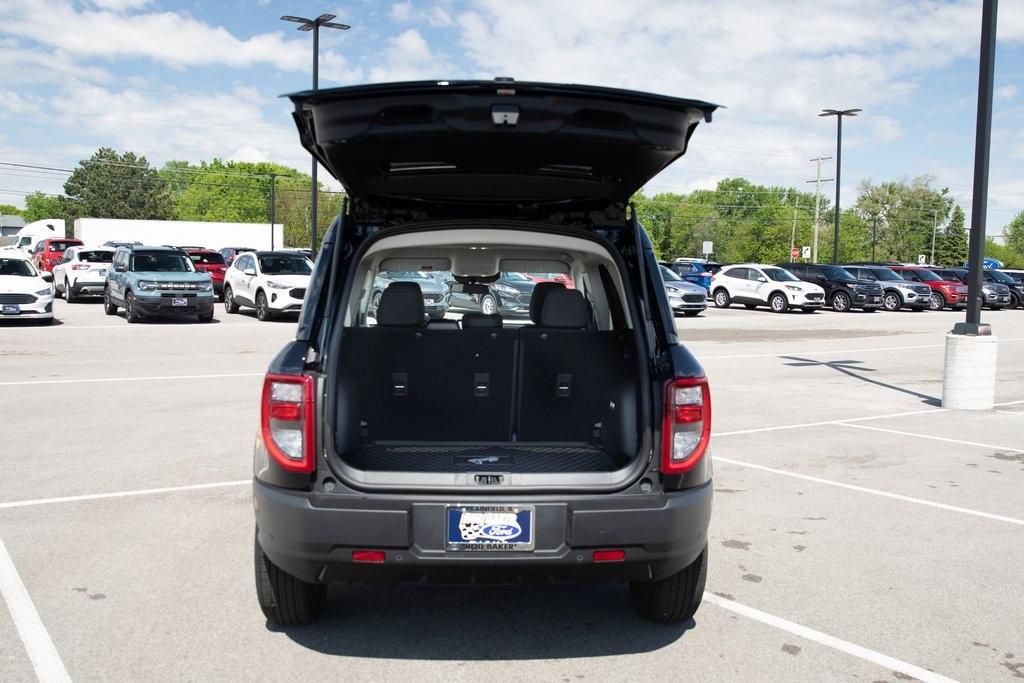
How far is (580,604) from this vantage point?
459cm

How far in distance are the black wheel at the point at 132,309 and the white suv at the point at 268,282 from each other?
288 centimetres

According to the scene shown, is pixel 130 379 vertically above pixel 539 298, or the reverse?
pixel 539 298

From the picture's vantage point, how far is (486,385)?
4918 mm

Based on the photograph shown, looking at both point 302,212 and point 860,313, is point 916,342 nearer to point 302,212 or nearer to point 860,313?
point 860,313

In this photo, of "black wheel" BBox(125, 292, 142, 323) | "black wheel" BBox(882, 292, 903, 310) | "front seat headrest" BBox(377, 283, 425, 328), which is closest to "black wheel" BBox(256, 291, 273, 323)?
"black wheel" BBox(125, 292, 142, 323)

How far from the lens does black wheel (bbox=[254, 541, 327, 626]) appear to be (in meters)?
4.03

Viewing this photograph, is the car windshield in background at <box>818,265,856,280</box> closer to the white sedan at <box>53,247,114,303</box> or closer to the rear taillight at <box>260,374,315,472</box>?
the white sedan at <box>53,247,114,303</box>

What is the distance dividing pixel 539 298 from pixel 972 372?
8.13 m

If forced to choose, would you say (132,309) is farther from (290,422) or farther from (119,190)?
(119,190)

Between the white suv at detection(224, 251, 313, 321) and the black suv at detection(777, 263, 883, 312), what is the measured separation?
19210 mm

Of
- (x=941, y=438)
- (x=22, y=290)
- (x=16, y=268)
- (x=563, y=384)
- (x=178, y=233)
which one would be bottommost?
(x=941, y=438)

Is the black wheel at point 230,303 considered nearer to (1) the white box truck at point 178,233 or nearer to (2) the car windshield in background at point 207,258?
(2) the car windshield in background at point 207,258

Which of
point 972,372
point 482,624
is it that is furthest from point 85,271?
point 482,624

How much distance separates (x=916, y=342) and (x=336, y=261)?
802 inches
